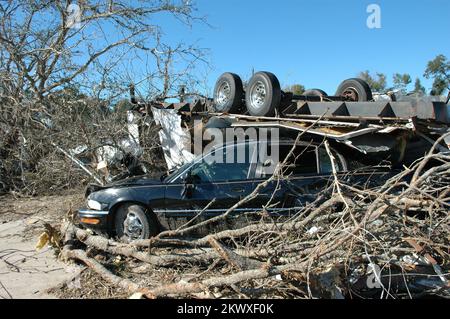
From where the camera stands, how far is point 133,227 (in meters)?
4.90

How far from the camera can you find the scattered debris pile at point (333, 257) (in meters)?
3.08

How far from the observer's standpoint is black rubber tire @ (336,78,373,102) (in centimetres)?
680

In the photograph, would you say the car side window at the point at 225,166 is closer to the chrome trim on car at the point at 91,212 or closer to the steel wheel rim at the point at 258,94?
the chrome trim on car at the point at 91,212

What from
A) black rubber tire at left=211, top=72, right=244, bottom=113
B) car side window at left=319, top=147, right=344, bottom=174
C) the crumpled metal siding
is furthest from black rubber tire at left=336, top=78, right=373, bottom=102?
the crumpled metal siding

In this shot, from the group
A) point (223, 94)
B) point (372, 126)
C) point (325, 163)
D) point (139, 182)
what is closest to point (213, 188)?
point (139, 182)

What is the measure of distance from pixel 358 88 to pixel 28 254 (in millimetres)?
5936

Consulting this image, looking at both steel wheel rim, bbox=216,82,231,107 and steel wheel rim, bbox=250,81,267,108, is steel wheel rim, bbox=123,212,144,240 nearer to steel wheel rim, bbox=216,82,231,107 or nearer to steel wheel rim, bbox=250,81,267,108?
steel wheel rim, bbox=250,81,267,108

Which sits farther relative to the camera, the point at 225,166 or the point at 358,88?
the point at 358,88

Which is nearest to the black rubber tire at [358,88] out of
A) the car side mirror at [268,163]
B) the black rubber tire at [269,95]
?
the black rubber tire at [269,95]

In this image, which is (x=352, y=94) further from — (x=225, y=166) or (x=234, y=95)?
(x=225, y=166)

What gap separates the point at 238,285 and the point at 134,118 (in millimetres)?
6431

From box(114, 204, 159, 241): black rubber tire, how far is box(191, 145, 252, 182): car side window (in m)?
0.82
